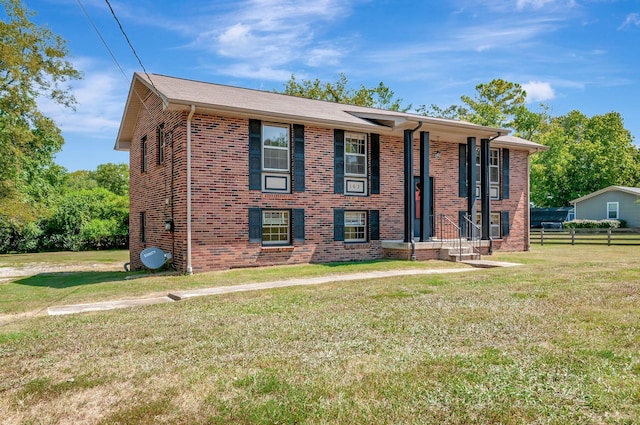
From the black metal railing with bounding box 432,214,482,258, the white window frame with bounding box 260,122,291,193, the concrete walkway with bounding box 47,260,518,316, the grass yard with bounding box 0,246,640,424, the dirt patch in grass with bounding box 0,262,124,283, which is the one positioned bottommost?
the dirt patch in grass with bounding box 0,262,124,283

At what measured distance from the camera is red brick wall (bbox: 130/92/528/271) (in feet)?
42.8

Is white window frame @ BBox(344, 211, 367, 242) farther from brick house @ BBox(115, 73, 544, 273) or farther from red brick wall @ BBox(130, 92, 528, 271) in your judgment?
red brick wall @ BBox(130, 92, 528, 271)

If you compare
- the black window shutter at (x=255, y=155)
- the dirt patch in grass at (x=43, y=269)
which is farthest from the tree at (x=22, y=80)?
the black window shutter at (x=255, y=155)

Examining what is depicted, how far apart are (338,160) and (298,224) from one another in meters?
2.66

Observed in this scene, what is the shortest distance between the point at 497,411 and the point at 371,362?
1.34 meters

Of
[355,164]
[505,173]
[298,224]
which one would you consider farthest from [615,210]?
[298,224]

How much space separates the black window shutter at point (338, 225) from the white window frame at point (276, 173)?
1940mm

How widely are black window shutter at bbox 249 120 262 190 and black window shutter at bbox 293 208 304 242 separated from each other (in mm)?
1488

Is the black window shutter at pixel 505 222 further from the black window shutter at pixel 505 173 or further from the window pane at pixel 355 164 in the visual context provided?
the window pane at pixel 355 164

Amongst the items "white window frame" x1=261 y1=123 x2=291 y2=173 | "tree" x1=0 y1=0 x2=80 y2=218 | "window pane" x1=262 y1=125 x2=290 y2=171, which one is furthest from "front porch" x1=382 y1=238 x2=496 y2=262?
"tree" x1=0 y1=0 x2=80 y2=218

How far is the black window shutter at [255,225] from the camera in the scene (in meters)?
13.7

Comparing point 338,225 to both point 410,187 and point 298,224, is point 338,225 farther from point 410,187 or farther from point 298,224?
point 410,187

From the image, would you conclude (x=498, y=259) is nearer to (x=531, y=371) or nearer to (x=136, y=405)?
(x=531, y=371)

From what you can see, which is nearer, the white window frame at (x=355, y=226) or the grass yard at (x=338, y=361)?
A: the grass yard at (x=338, y=361)
